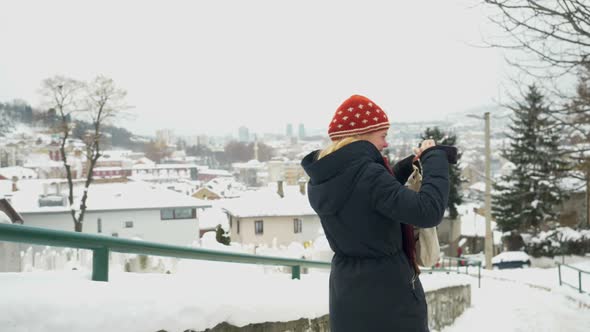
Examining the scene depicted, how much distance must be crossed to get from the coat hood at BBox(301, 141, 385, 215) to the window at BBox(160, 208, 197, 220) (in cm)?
3543

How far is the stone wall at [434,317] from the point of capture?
132 inches

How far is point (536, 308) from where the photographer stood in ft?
31.8

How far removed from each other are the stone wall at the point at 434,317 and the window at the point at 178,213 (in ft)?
95.2

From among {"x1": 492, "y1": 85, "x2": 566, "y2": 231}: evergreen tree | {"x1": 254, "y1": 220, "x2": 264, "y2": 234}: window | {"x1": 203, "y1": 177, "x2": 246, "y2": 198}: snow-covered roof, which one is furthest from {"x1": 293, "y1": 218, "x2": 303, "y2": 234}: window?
{"x1": 203, "y1": 177, "x2": 246, "y2": 198}: snow-covered roof

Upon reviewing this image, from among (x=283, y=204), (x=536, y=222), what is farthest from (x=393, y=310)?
(x=283, y=204)

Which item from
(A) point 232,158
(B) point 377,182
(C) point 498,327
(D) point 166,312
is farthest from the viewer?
(A) point 232,158

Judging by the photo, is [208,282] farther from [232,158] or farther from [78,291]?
[232,158]

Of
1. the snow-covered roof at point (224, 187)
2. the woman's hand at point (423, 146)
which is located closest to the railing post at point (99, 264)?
the woman's hand at point (423, 146)

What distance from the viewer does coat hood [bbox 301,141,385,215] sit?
2.24 meters

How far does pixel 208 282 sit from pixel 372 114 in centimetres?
166

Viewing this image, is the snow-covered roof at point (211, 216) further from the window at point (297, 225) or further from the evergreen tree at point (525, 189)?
the evergreen tree at point (525, 189)

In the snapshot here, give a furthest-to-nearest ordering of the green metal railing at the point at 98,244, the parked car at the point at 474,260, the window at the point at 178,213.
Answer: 1. the window at the point at 178,213
2. the parked car at the point at 474,260
3. the green metal railing at the point at 98,244

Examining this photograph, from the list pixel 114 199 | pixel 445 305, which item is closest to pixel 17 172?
pixel 114 199

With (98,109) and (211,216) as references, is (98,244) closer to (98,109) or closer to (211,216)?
(98,109)
